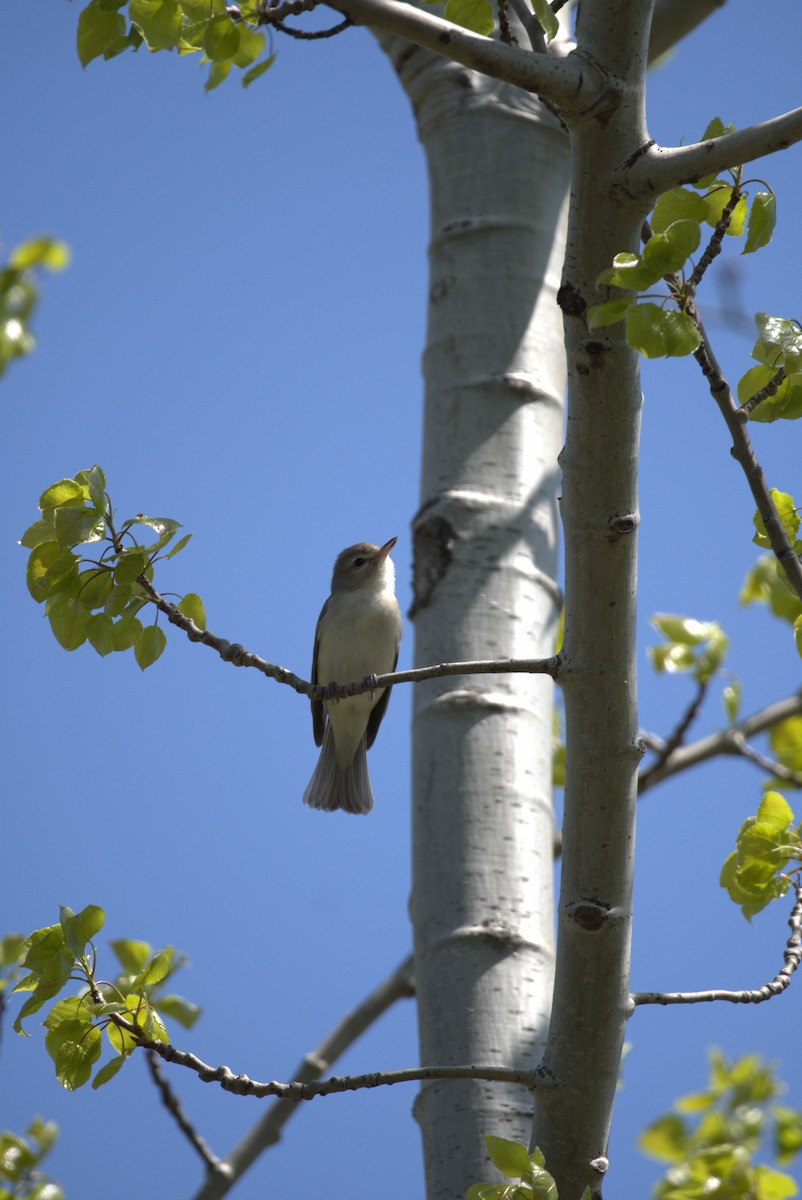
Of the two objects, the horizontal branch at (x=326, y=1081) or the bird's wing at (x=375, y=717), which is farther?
the bird's wing at (x=375, y=717)

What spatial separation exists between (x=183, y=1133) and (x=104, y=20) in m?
3.48

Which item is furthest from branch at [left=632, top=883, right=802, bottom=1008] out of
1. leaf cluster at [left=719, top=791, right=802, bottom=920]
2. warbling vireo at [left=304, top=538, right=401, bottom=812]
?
warbling vireo at [left=304, top=538, right=401, bottom=812]

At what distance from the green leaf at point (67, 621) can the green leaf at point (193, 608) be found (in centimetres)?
25

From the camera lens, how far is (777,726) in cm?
538

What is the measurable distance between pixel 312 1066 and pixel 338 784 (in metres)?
1.61

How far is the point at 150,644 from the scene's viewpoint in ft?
8.91

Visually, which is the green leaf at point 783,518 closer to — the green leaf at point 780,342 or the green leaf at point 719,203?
the green leaf at point 780,342

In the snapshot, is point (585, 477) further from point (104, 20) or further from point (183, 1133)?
point (183, 1133)

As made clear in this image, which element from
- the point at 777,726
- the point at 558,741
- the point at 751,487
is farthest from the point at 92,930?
the point at 777,726

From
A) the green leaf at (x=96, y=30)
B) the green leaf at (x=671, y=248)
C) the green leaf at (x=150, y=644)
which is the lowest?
the green leaf at (x=150, y=644)

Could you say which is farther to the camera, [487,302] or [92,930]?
[487,302]

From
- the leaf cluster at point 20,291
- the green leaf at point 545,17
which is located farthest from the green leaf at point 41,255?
the green leaf at point 545,17

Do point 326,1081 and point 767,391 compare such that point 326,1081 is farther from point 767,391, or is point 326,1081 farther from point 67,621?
point 767,391

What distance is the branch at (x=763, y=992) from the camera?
2.44 m
